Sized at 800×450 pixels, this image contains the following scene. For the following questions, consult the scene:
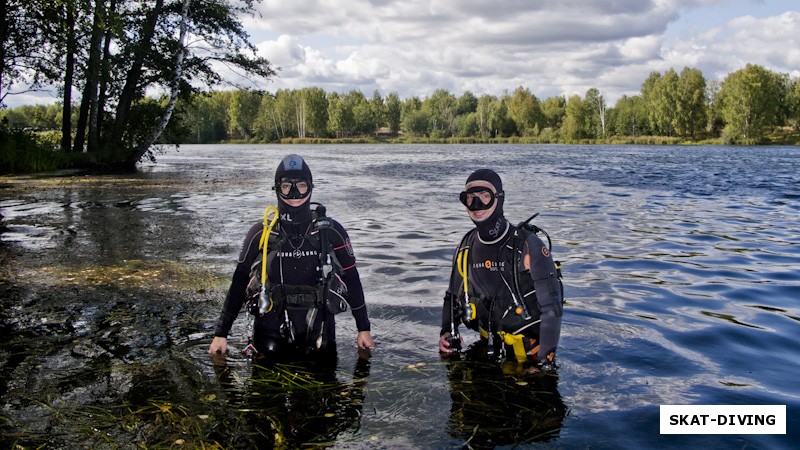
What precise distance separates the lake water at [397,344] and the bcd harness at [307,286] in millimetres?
597

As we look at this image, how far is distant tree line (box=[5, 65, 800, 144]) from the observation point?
355ft

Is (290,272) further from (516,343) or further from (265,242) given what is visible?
(516,343)

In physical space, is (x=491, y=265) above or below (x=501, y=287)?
above

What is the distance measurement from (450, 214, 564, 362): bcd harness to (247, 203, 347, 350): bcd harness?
44.2 inches

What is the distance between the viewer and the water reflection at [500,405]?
4.73m

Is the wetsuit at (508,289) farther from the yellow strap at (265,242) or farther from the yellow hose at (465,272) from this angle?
the yellow strap at (265,242)

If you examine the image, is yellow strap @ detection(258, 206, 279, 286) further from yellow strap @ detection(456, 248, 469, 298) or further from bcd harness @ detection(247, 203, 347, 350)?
yellow strap @ detection(456, 248, 469, 298)

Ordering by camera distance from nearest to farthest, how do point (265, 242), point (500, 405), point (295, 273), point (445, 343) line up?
point (500, 405) < point (265, 242) < point (295, 273) < point (445, 343)

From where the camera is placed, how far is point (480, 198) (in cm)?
588

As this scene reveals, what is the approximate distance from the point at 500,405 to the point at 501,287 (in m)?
1.11

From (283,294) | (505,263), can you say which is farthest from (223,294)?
(505,263)

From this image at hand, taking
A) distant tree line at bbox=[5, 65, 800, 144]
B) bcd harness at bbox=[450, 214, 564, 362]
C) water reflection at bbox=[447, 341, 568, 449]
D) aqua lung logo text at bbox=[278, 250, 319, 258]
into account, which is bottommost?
water reflection at bbox=[447, 341, 568, 449]

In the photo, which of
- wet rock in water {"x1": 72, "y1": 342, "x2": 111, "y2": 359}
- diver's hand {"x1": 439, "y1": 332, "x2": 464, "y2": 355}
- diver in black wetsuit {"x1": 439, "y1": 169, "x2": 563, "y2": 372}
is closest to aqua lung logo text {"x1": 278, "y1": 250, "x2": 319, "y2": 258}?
diver in black wetsuit {"x1": 439, "y1": 169, "x2": 563, "y2": 372}

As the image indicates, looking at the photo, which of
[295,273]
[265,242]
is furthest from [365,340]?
[265,242]
